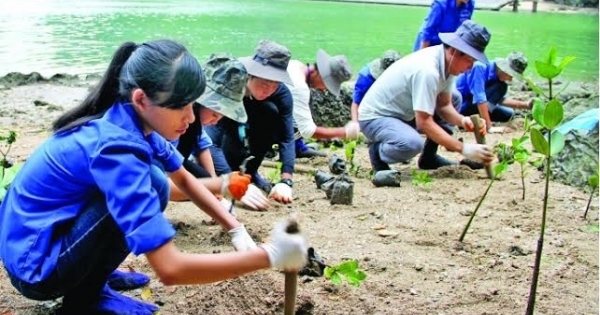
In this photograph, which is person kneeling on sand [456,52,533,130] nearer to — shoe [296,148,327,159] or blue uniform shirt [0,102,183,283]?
shoe [296,148,327,159]

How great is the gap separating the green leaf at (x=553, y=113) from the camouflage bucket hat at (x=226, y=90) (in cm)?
150

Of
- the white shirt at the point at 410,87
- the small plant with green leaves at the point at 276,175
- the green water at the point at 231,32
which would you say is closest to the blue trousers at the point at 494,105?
the white shirt at the point at 410,87

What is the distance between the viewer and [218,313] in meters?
2.26

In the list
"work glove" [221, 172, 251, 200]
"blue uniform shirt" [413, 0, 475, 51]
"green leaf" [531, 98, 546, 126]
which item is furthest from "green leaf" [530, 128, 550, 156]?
"blue uniform shirt" [413, 0, 475, 51]

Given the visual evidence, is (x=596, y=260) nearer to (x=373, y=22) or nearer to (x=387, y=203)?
(x=387, y=203)

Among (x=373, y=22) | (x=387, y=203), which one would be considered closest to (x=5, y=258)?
(x=387, y=203)

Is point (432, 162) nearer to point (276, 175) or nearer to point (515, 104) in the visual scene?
point (276, 175)

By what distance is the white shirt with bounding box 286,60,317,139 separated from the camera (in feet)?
13.4

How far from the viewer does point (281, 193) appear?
3588mm

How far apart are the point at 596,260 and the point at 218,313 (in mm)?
1589

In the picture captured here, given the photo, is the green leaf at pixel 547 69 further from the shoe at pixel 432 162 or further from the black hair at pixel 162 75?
the shoe at pixel 432 162

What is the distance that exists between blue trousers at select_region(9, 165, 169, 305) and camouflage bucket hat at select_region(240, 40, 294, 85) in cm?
148

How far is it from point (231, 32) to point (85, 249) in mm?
12377

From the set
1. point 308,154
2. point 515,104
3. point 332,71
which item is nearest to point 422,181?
point 332,71
